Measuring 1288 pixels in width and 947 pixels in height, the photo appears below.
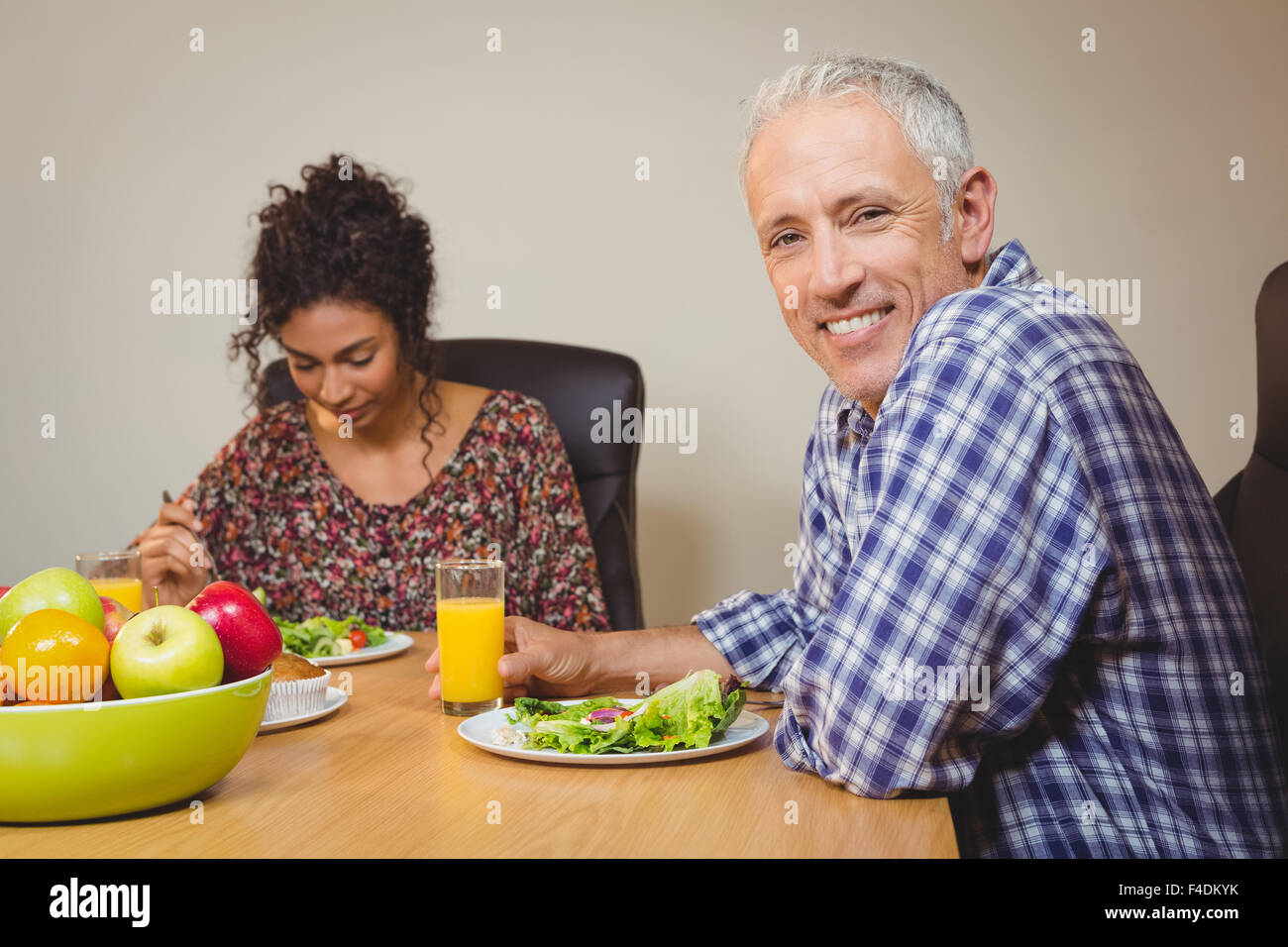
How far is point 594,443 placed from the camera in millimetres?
2332

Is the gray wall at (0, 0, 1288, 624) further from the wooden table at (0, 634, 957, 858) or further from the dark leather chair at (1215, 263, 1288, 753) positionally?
the wooden table at (0, 634, 957, 858)

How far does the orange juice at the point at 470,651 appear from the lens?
120cm

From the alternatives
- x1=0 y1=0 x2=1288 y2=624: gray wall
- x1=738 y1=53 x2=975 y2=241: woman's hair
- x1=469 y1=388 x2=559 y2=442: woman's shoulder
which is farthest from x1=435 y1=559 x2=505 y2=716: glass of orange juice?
x1=0 y1=0 x2=1288 y2=624: gray wall

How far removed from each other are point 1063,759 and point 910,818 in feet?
0.79

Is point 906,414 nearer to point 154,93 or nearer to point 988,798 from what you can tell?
point 988,798

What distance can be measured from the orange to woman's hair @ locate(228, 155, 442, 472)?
136 centimetres

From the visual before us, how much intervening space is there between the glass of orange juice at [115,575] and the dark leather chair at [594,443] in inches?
36.9

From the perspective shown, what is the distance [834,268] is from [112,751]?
2.69ft

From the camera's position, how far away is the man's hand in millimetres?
1258

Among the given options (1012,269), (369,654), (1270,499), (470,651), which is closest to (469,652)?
(470,651)

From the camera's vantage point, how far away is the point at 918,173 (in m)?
1.21

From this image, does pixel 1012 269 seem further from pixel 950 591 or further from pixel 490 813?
pixel 490 813

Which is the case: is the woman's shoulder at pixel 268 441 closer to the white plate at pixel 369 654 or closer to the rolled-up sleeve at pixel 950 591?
the white plate at pixel 369 654

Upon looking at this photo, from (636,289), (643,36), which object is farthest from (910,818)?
(643,36)
